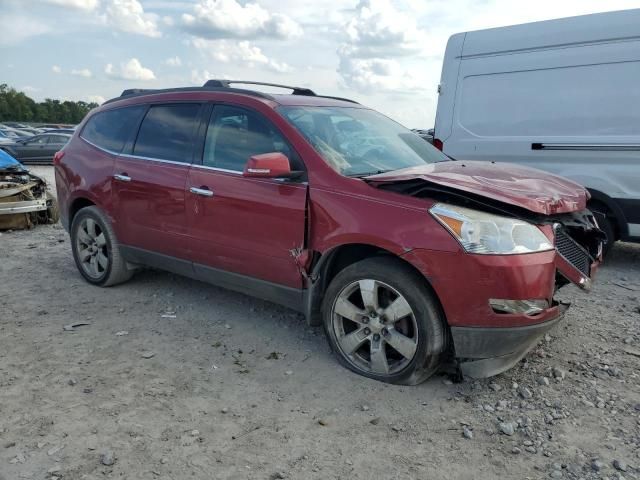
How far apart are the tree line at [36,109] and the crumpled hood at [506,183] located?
265ft

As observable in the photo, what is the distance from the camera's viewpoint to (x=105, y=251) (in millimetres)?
5109

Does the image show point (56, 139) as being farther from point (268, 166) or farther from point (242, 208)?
point (268, 166)

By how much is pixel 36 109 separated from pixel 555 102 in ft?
287

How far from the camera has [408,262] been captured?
318 cm

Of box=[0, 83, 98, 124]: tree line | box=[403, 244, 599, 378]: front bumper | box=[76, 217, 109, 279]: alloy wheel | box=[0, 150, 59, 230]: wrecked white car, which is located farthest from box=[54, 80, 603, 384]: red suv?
box=[0, 83, 98, 124]: tree line

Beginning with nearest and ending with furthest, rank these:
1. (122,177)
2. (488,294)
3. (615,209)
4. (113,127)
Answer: (488,294) → (122,177) → (113,127) → (615,209)

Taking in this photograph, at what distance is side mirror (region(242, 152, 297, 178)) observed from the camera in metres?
3.37

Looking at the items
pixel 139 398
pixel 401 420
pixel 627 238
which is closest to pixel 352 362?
pixel 401 420

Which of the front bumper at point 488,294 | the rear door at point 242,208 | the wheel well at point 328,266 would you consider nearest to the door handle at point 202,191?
the rear door at point 242,208

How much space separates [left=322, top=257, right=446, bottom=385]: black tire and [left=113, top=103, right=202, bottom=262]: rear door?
5.17ft

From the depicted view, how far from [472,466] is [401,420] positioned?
0.48m

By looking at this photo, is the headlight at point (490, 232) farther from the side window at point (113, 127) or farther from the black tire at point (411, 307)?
the side window at point (113, 127)

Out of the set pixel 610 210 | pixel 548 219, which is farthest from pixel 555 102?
pixel 548 219

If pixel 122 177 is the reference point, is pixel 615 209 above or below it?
below
